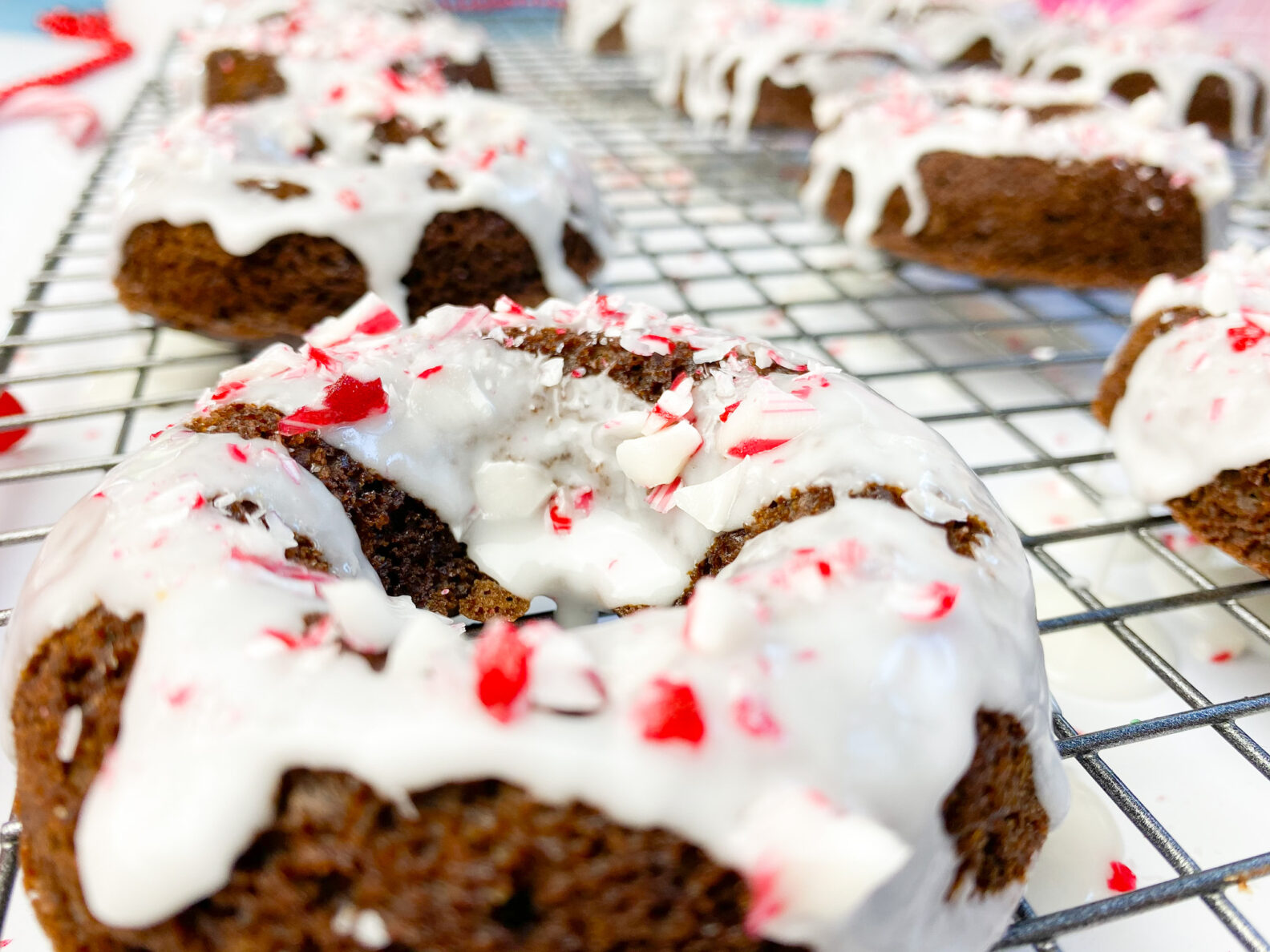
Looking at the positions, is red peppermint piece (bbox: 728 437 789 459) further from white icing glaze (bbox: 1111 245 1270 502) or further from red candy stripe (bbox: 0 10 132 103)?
red candy stripe (bbox: 0 10 132 103)

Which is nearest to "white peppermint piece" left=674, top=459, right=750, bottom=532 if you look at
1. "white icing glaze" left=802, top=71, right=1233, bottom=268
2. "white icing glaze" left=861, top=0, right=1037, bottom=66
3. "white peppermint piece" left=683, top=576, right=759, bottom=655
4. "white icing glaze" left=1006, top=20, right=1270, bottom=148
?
"white peppermint piece" left=683, top=576, right=759, bottom=655

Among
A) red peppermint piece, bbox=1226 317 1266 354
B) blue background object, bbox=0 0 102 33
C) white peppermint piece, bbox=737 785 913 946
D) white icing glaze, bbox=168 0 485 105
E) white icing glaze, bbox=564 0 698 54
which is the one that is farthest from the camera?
white icing glaze, bbox=564 0 698 54

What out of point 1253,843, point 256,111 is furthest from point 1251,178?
point 256,111

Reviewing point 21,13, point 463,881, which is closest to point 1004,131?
point 463,881

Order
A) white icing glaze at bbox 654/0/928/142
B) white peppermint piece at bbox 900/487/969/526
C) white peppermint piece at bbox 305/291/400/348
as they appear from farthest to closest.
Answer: white icing glaze at bbox 654/0/928/142 → white peppermint piece at bbox 305/291/400/348 → white peppermint piece at bbox 900/487/969/526

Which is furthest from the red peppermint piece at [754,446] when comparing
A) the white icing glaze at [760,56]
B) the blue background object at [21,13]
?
the blue background object at [21,13]

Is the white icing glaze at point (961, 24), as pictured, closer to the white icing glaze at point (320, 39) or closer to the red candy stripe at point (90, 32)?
the white icing glaze at point (320, 39)

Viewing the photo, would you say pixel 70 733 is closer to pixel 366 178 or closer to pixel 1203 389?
pixel 366 178

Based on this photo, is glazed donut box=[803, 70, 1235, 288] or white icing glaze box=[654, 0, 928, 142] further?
white icing glaze box=[654, 0, 928, 142]
